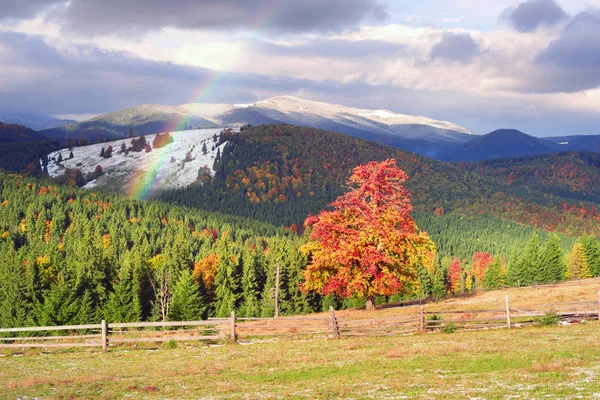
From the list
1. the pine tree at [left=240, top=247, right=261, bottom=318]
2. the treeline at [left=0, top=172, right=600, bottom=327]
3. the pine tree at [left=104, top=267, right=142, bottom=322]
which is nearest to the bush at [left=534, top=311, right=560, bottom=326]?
the treeline at [left=0, top=172, right=600, bottom=327]

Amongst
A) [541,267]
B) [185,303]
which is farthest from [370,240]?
[541,267]

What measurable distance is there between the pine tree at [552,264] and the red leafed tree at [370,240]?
248ft

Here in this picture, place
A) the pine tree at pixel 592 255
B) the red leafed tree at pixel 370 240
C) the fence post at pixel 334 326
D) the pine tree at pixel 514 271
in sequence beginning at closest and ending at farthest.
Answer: the fence post at pixel 334 326
the red leafed tree at pixel 370 240
the pine tree at pixel 592 255
the pine tree at pixel 514 271

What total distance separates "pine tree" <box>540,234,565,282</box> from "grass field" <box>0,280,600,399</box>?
84.9m

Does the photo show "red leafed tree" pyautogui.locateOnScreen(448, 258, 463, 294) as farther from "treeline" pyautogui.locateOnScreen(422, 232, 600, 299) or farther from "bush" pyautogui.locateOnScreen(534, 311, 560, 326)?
"bush" pyautogui.locateOnScreen(534, 311, 560, 326)

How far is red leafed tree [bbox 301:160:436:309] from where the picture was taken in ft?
144

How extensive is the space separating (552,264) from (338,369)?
10203cm

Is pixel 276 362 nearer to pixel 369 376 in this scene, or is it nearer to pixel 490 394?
pixel 369 376

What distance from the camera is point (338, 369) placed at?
22938mm

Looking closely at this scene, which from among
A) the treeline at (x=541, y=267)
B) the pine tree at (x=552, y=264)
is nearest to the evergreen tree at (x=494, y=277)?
the treeline at (x=541, y=267)

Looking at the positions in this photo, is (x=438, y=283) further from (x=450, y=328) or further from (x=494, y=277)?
(x=450, y=328)

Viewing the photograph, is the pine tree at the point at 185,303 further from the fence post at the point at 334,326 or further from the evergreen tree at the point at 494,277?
the evergreen tree at the point at 494,277

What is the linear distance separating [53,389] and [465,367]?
50.9 ft

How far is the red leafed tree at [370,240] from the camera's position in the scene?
44.0 m
